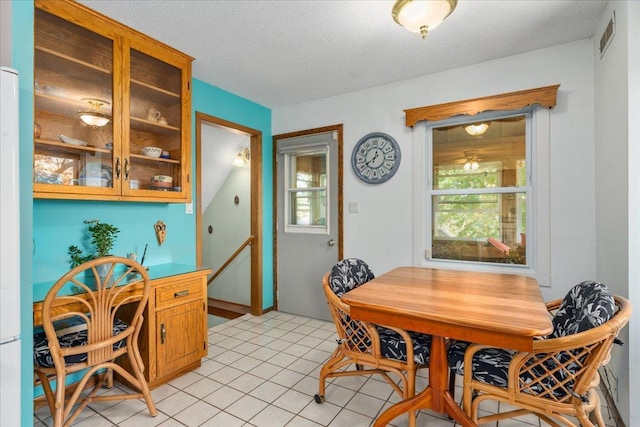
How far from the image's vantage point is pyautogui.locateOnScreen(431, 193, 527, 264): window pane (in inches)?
106

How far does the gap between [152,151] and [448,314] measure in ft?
7.66

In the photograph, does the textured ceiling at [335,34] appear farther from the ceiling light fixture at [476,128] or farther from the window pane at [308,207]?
the window pane at [308,207]

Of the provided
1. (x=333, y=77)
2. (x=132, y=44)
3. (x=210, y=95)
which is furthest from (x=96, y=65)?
(x=333, y=77)

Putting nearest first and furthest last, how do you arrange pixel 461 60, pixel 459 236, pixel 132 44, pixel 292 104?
pixel 132 44 < pixel 461 60 < pixel 459 236 < pixel 292 104

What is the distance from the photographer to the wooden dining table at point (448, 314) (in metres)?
1.34

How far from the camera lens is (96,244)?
7.25 feet

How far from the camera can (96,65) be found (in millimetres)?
2098

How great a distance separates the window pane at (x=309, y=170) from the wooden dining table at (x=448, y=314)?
73.0 inches

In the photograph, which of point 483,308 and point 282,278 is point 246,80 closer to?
point 282,278

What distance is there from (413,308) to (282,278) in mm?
2562

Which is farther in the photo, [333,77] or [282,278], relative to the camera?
[282,278]

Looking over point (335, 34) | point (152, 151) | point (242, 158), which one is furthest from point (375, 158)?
point (152, 151)

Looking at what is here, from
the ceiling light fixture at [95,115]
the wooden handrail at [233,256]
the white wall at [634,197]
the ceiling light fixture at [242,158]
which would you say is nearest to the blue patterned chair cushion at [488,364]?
the white wall at [634,197]

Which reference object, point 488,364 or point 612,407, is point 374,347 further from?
point 612,407
